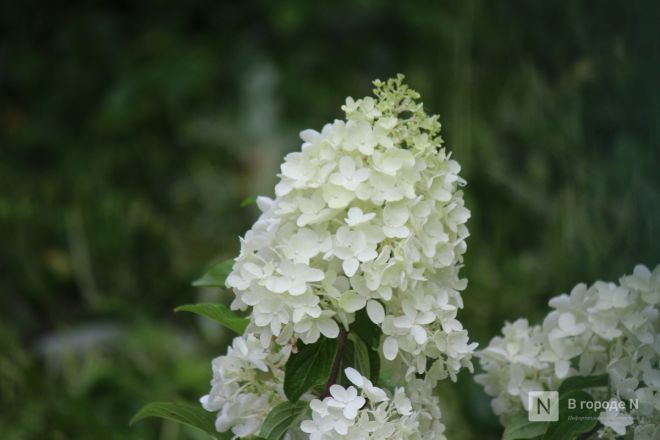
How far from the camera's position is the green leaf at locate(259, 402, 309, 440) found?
0.88 metres

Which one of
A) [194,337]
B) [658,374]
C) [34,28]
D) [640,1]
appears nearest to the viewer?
[658,374]

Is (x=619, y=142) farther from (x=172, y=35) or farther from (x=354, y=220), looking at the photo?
(x=172, y=35)

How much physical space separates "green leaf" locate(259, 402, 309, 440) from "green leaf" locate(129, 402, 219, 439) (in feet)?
0.27

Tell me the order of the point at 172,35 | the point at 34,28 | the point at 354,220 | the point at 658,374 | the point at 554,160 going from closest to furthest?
1. the point at 354,220
2. the point at 658,374
3. the point at 554,160
4. the point at 172,35
5. the point at 34,28

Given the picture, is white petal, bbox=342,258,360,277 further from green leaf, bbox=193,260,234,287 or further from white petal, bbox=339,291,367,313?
green leaf, bbox=193,260,234,287

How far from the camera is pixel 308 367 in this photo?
87 centimetres

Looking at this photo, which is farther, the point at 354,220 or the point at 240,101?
the point at 240,101

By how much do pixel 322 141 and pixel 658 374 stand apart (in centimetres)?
39

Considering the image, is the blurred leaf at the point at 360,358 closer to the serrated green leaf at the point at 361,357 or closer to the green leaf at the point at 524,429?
the serrated green leaf at the point at 361,357

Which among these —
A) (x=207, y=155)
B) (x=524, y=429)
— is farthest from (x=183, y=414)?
(x=207, y=155)

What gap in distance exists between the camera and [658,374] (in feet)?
2.99

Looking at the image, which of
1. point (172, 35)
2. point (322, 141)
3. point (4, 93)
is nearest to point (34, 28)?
point (4, 93)

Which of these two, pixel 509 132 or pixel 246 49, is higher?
pixel 246 49

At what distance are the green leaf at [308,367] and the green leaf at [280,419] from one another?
0.03 m
